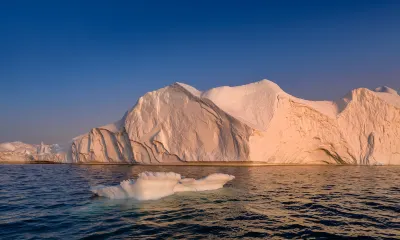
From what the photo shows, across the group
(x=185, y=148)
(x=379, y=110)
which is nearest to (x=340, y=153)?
(x=379, y=110)

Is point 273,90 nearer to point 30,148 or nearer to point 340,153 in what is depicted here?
point 340,153

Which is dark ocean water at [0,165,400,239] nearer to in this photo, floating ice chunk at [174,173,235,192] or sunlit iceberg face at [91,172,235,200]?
sunlit iceberg face at [91,172,235,200]

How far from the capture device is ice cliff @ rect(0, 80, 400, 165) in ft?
92.0

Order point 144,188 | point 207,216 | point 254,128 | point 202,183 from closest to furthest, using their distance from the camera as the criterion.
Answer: point 207,216 < point 144,188 < point 202,183 < point 254,128

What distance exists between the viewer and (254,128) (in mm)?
26219

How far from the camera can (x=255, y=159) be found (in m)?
27.0

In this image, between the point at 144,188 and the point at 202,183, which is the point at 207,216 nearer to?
the point at 144,188

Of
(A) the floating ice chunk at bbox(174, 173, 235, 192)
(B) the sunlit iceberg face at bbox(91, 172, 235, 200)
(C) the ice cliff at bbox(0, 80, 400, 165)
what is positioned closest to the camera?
(B) the sunlit iceberg face at bbox(91, 172, 235, 200)

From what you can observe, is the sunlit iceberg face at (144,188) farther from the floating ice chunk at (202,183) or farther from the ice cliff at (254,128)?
the ice cliff at (254,128)

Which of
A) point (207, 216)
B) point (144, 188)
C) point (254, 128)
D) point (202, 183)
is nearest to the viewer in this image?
point (207, 216)

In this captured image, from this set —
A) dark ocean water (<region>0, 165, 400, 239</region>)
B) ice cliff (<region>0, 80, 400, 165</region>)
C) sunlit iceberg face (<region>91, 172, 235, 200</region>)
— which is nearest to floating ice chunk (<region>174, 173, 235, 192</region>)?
dark ocean water (<region>0, 165, 400, 239</region>)

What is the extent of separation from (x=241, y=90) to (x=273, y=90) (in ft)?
11.2

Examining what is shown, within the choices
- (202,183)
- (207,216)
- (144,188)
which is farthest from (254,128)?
(207,216)

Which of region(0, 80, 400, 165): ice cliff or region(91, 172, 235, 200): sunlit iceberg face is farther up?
region(0, 80, 400, 165): ice cliff
